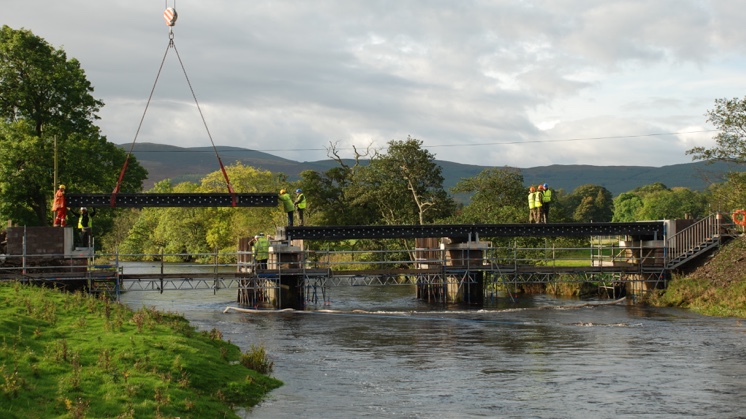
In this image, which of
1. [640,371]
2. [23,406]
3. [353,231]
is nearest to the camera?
[23,406]

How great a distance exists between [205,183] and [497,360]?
93.2 meters

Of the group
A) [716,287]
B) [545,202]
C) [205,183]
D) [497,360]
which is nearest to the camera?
[497,360]

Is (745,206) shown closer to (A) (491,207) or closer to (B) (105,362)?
(A) (491,207)

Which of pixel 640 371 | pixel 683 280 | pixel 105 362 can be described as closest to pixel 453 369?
pixel 640 371

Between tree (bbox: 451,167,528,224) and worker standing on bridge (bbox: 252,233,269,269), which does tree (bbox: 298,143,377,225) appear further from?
worker standing on bridge (bbox: 252,233,269,269)

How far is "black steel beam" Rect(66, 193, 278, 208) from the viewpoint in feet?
149

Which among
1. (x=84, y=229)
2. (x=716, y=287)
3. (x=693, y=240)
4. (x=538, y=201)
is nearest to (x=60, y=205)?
(x=84, y=229)

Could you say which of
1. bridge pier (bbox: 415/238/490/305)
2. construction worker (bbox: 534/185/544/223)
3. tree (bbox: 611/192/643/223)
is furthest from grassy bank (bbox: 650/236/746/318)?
tree (bbox: 611/192/643/223)

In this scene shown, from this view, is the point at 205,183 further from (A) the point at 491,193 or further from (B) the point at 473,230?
(B) the point at 473,230

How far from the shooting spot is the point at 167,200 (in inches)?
1831

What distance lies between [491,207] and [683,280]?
1248 inches

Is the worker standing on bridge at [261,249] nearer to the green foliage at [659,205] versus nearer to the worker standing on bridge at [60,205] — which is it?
the worker standing on bridge at [60,205]

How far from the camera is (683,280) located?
1946 inches

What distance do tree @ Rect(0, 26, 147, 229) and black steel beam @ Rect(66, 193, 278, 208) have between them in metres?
10.8
